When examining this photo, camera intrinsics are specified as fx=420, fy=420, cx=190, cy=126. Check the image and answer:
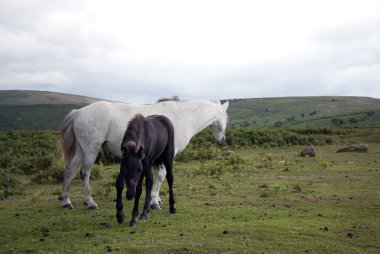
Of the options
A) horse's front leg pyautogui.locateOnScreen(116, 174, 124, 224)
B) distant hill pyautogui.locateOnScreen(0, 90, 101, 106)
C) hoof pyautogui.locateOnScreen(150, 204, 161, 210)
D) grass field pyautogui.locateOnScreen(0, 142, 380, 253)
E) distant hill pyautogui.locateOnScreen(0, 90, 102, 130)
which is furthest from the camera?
distant hill pyautogui.locateOnScreen(0, 90, 101, 106)

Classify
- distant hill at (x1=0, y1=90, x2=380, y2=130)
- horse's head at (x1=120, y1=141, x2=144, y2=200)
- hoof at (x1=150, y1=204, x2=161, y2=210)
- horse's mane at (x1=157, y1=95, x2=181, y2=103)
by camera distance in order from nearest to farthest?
1. horse's head at (x1=120, y1=141, x2=144, y2=200)
2. hoof at (x1=150, y1=204, x2=161, y2=210)
3. horse's mane at (x1=157, y1=95, x2=181, y2=103)
4. distant hill at (x1=0, y1=90, x2=380, y2=130)

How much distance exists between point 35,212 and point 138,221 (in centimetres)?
357

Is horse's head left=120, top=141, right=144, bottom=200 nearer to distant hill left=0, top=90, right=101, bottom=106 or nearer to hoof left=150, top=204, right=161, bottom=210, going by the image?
hoof left=150, top=204, right=161, bottom=210

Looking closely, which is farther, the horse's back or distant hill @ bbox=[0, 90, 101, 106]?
distant hill @ bbox=[0, 90, 101, 106]

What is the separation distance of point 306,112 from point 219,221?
10034 cm

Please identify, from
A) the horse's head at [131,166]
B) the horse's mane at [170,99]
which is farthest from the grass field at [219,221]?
the horse's mane at [170,99]

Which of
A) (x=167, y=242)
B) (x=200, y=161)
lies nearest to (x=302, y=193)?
(x=167, y=242)

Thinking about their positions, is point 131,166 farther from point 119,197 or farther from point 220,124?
point 220,124

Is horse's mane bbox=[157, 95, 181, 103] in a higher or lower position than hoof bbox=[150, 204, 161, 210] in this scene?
higher

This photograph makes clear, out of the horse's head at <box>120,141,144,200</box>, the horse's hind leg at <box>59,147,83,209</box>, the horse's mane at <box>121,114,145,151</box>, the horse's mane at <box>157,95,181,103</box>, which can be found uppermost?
the horse's mane at <box>157,95,181,103</box>

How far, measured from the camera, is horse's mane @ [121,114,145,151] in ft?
27.9

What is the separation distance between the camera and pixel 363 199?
12.8 metres

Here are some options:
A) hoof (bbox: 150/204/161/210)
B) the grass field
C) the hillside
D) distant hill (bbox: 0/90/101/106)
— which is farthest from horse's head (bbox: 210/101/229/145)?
distant hill (bbox: 0/90/101/106)

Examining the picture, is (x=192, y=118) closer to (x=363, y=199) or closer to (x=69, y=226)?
(x=69, y=226)
